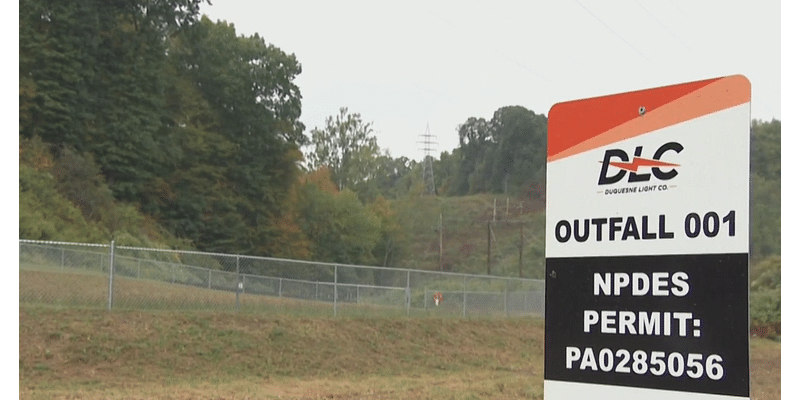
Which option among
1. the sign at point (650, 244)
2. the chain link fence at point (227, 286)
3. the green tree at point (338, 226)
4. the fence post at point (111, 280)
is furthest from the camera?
the green tree at point (338, 226)

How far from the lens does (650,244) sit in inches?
110

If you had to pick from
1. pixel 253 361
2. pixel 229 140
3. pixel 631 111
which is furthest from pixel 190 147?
pixel 631 111

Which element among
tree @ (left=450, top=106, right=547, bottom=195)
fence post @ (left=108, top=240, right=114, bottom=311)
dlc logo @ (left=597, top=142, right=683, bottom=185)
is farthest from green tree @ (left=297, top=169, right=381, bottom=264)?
dlc logo @ (left=597, top=142, right=683, bottom=185)

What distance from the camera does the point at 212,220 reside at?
5319 centimetres

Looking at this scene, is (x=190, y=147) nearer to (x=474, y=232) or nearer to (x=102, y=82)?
(x=102, y=82)

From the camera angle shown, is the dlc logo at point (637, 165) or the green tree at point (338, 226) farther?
the green tree at point (338, 226)

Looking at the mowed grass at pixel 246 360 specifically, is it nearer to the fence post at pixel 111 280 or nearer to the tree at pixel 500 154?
the fence post at pixel 111 280

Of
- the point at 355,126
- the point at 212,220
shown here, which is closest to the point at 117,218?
the point at 212,220

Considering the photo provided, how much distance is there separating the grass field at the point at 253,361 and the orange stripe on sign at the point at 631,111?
14.0 metres

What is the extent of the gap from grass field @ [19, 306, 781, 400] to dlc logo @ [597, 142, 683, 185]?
556 inches

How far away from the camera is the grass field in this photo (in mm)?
17672

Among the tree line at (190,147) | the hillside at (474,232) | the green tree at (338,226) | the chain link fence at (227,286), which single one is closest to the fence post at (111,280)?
the chain link fence at (227,286)

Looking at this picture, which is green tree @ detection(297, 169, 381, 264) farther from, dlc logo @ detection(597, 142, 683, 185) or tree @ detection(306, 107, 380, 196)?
dlc logo @ detection(597, 142, 683, 185)

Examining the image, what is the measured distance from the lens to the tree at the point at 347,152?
6881cm
